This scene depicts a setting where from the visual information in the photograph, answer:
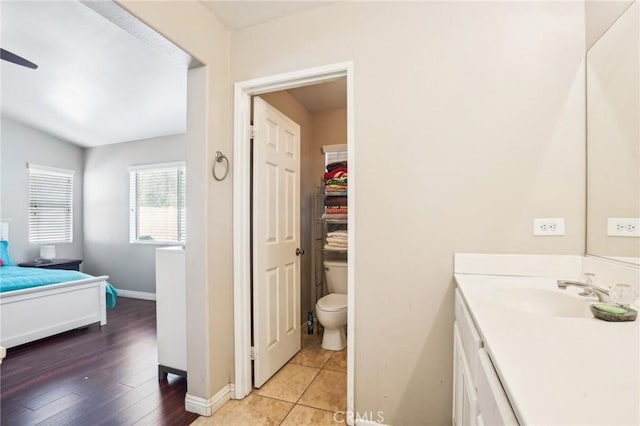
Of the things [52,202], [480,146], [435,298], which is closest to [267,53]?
[480,146]

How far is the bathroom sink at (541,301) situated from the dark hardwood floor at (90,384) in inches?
72.4

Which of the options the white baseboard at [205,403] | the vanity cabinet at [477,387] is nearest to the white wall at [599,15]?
the vanity cabinet at [477,387]

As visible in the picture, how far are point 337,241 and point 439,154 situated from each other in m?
1.56

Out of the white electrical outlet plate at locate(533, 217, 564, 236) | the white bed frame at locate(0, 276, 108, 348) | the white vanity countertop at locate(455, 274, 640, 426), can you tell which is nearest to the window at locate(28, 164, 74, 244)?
the white bed frame at locate(0, 276, 108, 348)

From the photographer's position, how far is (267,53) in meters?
1.98

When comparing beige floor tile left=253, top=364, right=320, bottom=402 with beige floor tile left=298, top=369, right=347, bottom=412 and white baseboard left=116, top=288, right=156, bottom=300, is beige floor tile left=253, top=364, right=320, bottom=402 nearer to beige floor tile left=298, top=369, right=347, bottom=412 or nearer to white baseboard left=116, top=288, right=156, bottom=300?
beige floor tile left=298, top=369, right=347, bottom=412

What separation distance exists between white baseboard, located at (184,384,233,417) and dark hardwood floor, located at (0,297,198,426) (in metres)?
0.04

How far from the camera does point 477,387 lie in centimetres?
88

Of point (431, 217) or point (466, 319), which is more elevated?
point (431, 217)

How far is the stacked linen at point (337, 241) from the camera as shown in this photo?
Result: 2962mm

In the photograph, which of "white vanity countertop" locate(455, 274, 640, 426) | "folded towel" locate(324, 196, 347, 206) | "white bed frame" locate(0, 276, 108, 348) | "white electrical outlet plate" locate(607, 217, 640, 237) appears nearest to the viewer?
"white vanity countertop" locate(455, 274, 640, 426)

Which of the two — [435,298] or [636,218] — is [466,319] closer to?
[435,298]

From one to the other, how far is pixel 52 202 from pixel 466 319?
5.95 m

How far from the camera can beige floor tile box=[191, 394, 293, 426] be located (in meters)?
1.79
